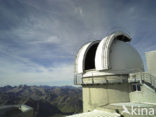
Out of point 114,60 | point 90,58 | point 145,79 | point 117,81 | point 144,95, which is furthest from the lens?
point 90,58

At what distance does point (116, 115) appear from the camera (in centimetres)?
866

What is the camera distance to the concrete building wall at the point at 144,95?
987 centimetres

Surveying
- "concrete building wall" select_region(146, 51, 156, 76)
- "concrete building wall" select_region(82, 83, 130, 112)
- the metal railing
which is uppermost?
"concrete building wall" select_region(146, 51, 156, 76)

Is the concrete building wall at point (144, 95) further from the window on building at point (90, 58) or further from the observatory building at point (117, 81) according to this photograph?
the window on building at point (90, 58)

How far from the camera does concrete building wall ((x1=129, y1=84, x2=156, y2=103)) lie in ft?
32.4

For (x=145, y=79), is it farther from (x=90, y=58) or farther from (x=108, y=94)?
(x=90, y=58)

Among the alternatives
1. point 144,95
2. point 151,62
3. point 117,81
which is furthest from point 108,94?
point 151,62

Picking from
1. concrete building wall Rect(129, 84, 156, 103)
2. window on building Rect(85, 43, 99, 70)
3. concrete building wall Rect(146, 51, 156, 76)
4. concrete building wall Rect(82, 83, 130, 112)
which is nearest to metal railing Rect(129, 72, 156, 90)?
concrete building wall Rect(146, 51, 156, 76)

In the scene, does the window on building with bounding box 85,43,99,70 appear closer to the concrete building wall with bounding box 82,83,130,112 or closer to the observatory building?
the observatory building

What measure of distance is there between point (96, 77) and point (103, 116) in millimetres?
4531

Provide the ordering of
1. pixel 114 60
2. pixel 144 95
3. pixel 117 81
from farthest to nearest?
pixel 114 60, pixel 117 81, pixel 144 95

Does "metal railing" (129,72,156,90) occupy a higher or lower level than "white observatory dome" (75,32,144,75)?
lower

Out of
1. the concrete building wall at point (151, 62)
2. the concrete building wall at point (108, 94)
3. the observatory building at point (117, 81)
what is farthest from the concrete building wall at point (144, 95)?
the concrete building wall at point (151, 62)

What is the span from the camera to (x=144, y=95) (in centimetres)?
1048
